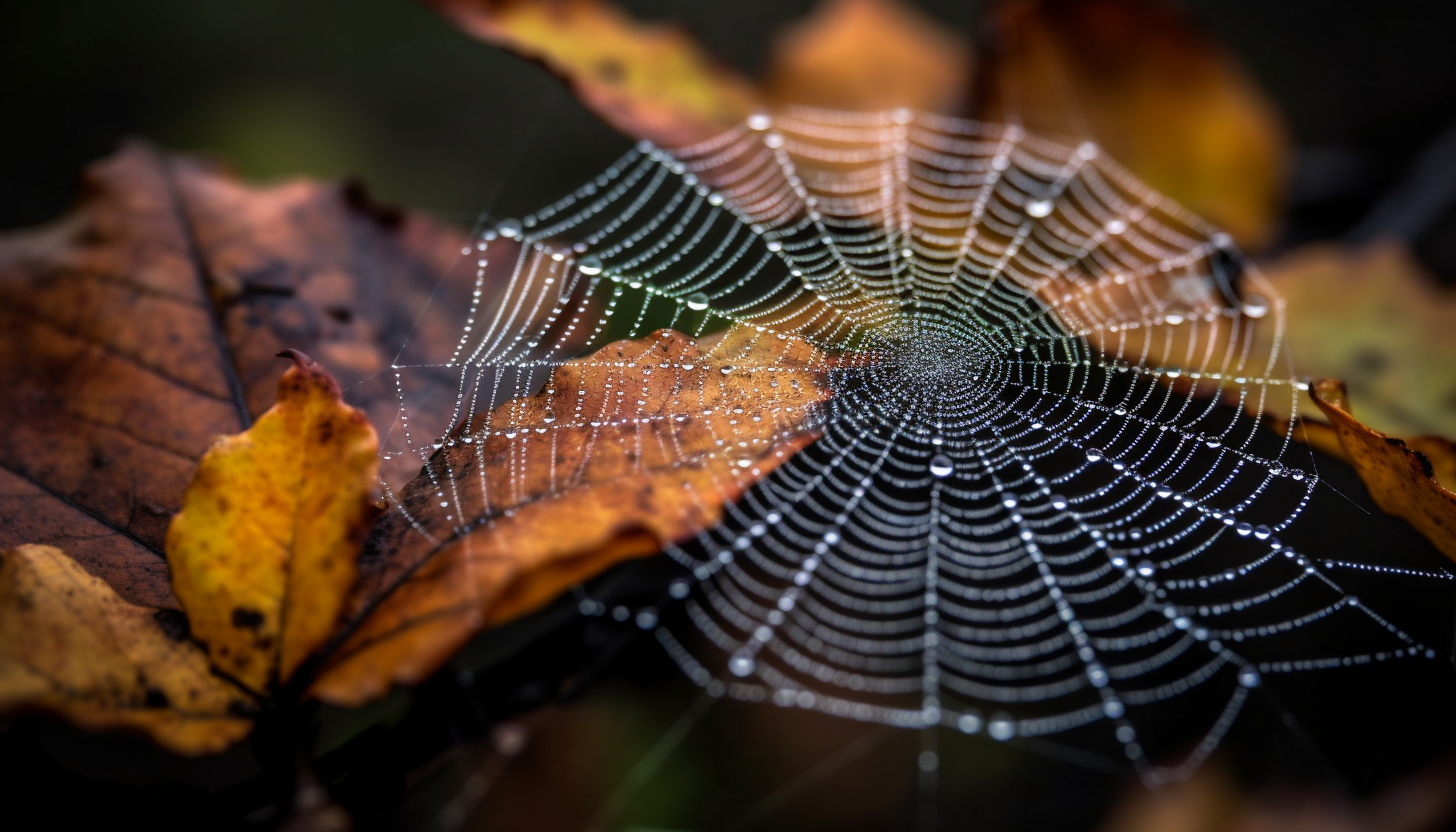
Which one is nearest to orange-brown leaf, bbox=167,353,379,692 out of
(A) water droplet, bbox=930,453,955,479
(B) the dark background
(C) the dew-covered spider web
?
(C) the dew-covered spider web

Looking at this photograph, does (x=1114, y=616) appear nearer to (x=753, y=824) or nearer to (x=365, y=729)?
(x=753, y=824)

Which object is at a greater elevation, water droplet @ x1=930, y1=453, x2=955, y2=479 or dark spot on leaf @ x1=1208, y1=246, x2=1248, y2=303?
dark spot on leaf @ x1=1208, y1=246, x2=1248, y2=303

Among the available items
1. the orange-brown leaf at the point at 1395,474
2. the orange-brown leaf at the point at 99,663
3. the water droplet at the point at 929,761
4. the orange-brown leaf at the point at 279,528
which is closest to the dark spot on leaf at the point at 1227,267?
the orange-brown leaf at the point at 1395,474

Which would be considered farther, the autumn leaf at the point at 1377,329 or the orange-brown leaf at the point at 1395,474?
the autumn leaf at the point at 1377,329

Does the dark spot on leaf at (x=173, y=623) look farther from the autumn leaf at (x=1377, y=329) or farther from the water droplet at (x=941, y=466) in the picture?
the autumn leaf at (x=1377, y=329)

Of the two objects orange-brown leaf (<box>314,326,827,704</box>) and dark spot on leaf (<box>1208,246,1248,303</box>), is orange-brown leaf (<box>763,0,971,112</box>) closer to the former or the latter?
dark spot on leaf (<box>1208,246,1248,303</box>)

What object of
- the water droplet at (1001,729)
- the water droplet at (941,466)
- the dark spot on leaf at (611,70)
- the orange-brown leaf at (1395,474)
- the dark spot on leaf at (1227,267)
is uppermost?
the dark spot on leaf at (1227,267)
